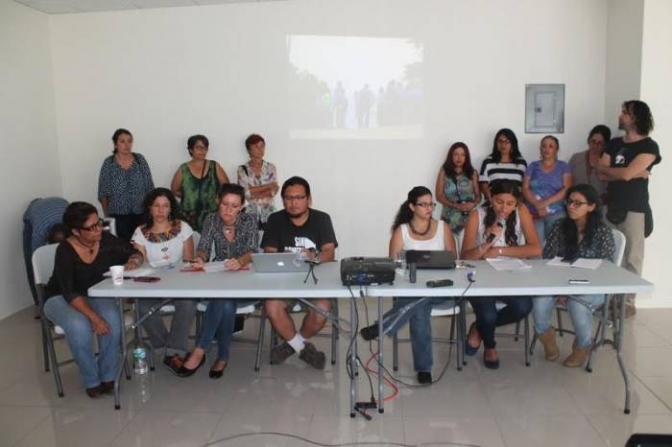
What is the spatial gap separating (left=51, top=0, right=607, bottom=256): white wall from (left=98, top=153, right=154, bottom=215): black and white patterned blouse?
0.46 meters

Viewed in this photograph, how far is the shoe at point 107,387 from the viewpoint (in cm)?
321

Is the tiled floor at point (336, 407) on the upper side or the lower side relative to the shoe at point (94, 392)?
lower

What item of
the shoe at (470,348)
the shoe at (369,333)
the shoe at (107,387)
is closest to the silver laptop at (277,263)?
the shoe at (369,333)

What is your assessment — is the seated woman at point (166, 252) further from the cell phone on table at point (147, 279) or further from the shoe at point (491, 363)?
the shoe at point (491, 363)

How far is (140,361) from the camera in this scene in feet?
11.3

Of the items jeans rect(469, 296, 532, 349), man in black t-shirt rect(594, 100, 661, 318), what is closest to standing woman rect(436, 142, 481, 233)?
man in black t-shirt rect(594, 100, 661, 318)

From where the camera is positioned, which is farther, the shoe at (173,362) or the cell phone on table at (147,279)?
the shoe at (173,362)

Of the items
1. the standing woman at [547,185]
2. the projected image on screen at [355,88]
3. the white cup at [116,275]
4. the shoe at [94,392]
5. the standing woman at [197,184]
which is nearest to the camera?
the white cup at [116,275]

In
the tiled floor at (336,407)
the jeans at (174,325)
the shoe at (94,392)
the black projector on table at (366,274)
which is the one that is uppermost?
→ the black projector on table at (366,274)

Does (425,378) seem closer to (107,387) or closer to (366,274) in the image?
(366,274)

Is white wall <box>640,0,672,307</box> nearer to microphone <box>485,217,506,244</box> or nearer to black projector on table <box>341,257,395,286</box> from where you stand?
microphone <box>485,217,506,244</box>

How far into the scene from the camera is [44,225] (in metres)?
4.81

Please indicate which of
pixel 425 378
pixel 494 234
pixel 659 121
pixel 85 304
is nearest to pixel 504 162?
pixel 659 121

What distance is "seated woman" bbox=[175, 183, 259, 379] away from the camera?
337cm
